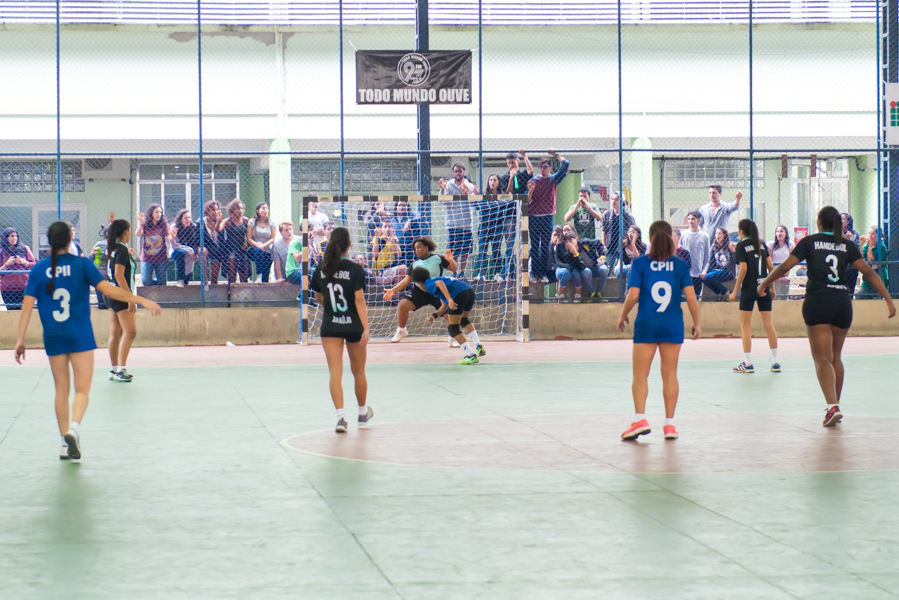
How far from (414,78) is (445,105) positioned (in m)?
6.98

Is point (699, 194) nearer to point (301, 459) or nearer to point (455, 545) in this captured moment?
point (301, 459)

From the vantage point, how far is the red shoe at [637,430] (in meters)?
8.73

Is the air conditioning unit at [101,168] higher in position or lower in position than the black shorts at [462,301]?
higher

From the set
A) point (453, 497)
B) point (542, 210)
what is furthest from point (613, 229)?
point (453, 497)

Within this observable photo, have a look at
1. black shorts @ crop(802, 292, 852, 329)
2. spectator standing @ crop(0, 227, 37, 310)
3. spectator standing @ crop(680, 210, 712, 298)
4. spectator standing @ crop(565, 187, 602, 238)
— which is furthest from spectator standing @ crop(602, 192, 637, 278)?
black shorts @ crop(802, 292, 852, 329)

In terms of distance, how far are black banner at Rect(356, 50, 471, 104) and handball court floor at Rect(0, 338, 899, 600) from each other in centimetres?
1015

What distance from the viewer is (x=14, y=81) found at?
99.7 ft

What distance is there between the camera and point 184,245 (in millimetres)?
20922

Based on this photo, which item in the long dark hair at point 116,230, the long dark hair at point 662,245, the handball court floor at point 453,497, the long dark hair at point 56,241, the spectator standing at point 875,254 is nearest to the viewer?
the handball court floor at point 453,497

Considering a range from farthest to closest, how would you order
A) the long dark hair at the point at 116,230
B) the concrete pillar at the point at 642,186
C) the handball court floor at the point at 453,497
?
the concrete pillar at the point at 642,186 < the long dark hair at the point at 116,230 < the handball court floor at the point at 453,497

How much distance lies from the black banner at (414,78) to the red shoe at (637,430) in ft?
45.1

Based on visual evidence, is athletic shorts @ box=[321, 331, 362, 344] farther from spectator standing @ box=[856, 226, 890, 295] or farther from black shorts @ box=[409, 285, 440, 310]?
spectator standing @ box=[856, 226, 890, 295]

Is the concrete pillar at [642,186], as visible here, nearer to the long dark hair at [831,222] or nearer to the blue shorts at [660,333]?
the long dark hair at [831,222]

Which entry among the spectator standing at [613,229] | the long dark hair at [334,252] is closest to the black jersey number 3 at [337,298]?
the long dark hair at [334,252]
